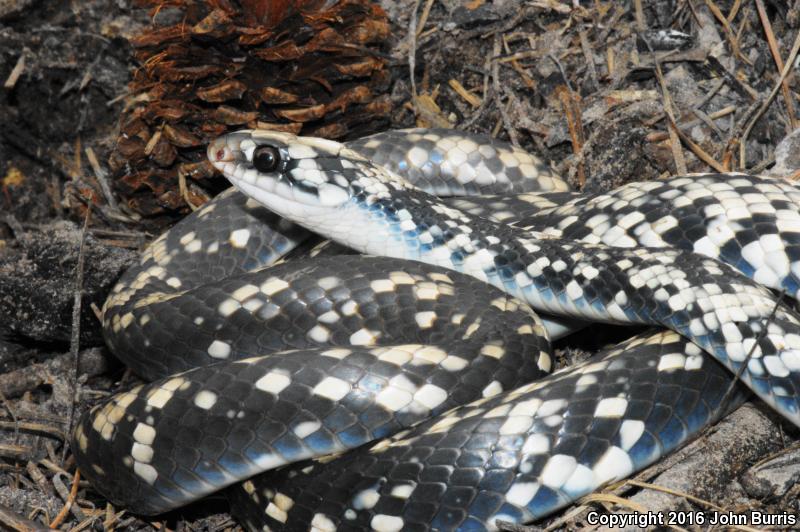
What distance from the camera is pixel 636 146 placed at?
434cm

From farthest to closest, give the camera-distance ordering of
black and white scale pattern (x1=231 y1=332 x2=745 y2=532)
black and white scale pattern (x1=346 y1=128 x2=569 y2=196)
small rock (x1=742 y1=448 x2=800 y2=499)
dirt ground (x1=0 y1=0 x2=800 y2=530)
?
black and white scale pattern (x1=346 y1=128 x2=569 y2=196)
dirt ground (x1=0 y1=0 x2=800 y2=530)
small rock (x1=742 y1=448 x2=800 y2=499)
black and white scale pattern (x1=231 y1=332 x2=745 y2=532)

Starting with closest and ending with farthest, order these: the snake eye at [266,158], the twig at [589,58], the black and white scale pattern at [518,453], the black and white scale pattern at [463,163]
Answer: the black and white scale pattern at [518,453], the snake eye at [266,158], the black and white scale pattern at [463,163], the twig at [589,58]

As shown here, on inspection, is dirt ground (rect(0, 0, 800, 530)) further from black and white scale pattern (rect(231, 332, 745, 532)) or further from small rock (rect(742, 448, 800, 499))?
small rock (rect(742, 448, 800, 499))

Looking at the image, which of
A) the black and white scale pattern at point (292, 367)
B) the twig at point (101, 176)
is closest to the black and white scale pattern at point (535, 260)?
the black and white scale pattern at point (292, 367)

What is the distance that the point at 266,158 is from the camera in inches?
152

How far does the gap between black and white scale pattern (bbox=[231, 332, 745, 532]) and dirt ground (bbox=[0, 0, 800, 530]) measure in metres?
0.83

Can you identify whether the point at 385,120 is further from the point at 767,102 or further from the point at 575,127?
the point at 767,102

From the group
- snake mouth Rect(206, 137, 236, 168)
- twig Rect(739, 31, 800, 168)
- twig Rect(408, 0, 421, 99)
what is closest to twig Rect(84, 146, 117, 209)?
snake mouth Rect(206, 137, 236, 168)

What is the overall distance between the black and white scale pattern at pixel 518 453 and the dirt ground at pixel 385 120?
83 centimetres

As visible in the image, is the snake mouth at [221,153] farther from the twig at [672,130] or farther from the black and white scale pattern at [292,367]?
the twig at [672,130]

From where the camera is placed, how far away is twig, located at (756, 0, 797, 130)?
4332 mm

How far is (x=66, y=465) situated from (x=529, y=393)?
2041 mm

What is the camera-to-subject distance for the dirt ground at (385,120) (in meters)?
4.07

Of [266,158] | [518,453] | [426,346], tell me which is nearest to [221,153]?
[266,158]
